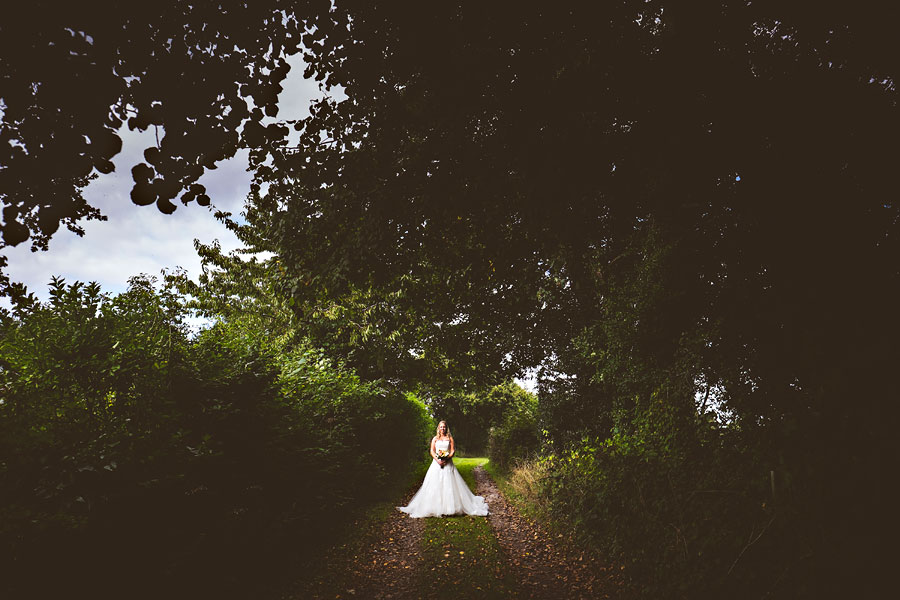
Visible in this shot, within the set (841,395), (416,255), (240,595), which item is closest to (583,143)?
(416,255)

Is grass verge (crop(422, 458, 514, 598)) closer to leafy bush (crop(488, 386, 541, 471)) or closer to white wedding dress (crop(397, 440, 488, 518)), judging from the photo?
white wedding dress (crop(397, 440, 488, 518))

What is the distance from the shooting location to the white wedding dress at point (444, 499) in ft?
35.8

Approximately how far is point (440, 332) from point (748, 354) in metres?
8.26

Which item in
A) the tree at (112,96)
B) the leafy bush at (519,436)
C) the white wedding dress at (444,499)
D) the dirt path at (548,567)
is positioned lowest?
the dirt path at (548,567)

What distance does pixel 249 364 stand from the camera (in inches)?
237

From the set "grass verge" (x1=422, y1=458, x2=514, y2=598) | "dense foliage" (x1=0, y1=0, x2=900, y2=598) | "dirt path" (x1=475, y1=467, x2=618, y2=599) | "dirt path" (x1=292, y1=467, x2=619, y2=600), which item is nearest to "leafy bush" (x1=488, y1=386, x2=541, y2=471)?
"grass verge" (x1=422, y1=458, x2=514, y2=598)

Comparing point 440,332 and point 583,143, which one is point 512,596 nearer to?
point 583,143

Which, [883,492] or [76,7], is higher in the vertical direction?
[76,7]

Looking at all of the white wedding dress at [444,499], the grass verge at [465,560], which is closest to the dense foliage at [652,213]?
the grass verge at [465,560]

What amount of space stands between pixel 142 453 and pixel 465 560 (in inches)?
204

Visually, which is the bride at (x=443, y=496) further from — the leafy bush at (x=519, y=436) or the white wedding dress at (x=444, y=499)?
the leafy bush at (x=519, y=436)

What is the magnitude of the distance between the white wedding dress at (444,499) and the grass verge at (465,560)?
696 mm

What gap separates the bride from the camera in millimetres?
10914

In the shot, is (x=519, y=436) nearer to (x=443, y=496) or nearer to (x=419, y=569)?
(x=443, y=496)
